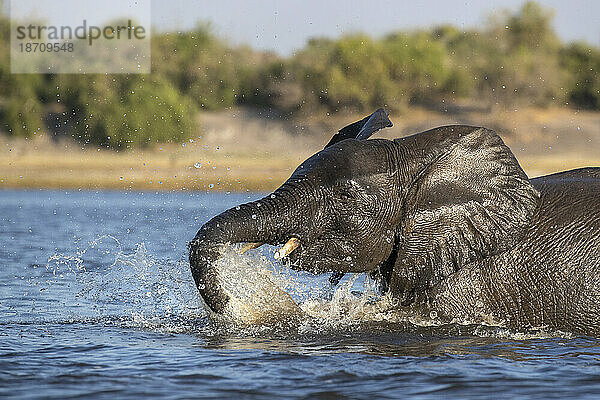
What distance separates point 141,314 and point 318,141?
36170mm

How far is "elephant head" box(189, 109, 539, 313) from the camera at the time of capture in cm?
746

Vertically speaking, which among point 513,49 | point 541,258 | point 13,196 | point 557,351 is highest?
point 513,49

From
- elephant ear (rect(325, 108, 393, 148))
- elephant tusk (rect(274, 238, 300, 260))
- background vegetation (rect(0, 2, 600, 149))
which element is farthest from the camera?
background vegetation (rect(0, 2, 600, 149))

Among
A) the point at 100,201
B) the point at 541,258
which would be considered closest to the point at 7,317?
the point at 541,258

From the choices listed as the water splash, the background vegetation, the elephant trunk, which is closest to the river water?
the water splash

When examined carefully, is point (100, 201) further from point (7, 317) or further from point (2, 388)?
point (2, 388)

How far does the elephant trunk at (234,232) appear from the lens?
7.19 metres

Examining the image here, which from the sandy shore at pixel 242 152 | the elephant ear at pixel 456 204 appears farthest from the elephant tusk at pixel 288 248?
the sandy shore at pixel 242 152

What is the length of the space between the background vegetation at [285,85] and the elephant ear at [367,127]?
35.1 m

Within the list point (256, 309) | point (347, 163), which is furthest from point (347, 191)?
point (256, 309)

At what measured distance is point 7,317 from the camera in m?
9.53

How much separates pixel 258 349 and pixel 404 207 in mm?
1586

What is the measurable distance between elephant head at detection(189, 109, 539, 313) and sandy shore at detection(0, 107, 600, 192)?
24953 millimetres

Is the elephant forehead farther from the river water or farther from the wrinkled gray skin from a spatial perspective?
the river water
